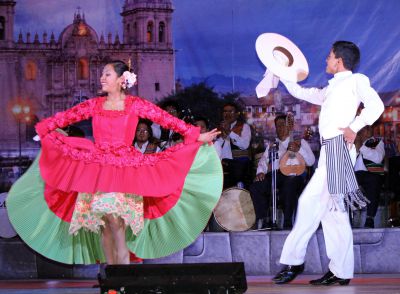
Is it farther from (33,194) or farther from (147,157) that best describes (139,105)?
(33,194)

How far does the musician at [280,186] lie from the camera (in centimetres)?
786

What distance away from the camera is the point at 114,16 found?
930 cm

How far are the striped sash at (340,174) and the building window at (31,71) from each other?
3.87 meters

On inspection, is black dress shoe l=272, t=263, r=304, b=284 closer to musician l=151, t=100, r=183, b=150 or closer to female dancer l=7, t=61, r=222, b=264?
female dancer l=7, t=61, r=222, b=264

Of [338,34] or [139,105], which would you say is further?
[338,34]

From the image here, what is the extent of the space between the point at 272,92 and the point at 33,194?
3.33 metres

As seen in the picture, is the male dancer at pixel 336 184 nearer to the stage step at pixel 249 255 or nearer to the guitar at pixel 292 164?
the stage step at pixel 249 255

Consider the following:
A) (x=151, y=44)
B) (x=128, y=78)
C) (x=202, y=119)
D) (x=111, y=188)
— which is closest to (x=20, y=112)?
(x=151, y=44)

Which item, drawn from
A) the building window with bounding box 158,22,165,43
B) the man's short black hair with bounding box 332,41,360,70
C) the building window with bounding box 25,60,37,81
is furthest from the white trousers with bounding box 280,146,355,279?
the building window with bounding box 25,60,37,81

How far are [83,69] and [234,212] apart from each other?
2348 millimetres

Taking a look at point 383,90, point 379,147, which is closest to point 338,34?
point 383,90

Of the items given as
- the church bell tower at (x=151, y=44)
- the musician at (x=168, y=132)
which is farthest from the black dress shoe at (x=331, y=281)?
the church bell tower at (x=151, y=44)

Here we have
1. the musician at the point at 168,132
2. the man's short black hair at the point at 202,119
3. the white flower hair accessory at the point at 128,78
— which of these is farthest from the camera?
the man's short black hair at the point at 202,119

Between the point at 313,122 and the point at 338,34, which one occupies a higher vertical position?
the point at 338,34
